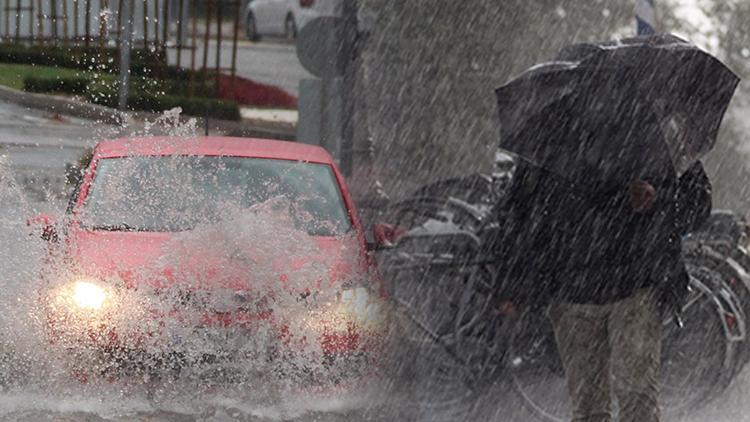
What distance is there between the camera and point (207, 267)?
663 centimetres

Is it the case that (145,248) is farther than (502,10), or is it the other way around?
(502,10)

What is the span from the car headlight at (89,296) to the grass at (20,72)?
3.24m

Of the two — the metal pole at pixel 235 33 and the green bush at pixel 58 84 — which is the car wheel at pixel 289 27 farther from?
the green bush at pixel 58 84

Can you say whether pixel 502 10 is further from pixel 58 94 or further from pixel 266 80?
pixel 58 94

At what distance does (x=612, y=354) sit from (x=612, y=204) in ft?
1.83

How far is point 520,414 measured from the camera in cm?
696

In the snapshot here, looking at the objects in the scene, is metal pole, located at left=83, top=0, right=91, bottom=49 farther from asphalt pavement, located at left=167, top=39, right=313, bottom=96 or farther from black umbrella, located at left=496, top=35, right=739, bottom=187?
black umbrella, located at left=496, top=35, right=739, bottom=187

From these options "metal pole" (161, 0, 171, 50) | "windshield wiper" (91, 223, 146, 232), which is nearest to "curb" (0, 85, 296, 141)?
"metal pole" (161, 0, 171, 50)

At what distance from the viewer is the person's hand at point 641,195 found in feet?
16.0

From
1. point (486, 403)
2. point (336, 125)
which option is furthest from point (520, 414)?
point (336, 125)

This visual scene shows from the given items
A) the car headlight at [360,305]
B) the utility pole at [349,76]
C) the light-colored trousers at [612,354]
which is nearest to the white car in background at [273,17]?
the utility pole at [349,76]

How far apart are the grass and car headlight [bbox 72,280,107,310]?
324 cm

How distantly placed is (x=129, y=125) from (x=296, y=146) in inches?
61.0

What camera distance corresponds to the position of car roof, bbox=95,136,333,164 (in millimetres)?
7836
